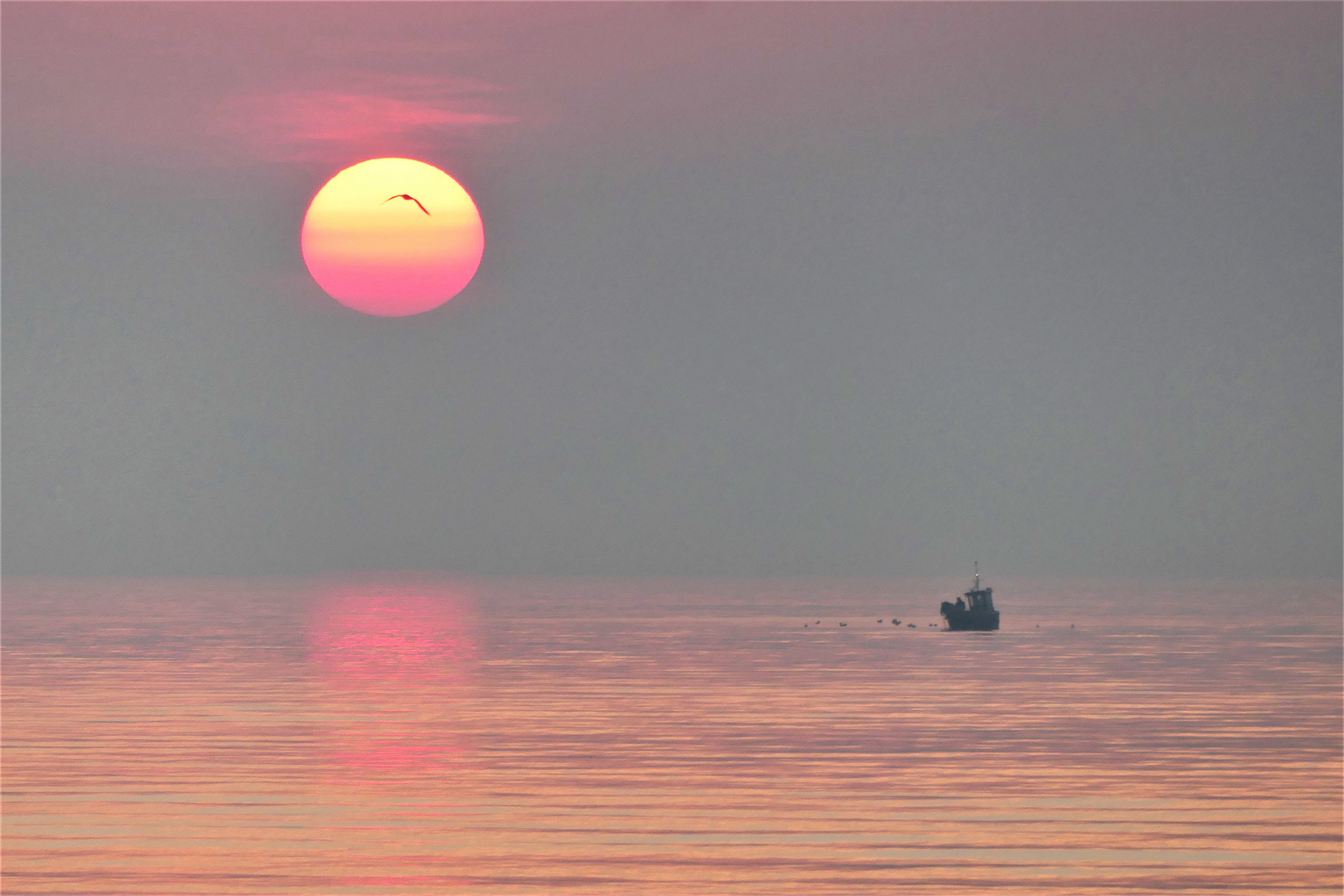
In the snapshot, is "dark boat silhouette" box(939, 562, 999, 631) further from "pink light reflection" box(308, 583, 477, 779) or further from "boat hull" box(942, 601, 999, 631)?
"pink light reflection" box(308, 583, 477, 779)

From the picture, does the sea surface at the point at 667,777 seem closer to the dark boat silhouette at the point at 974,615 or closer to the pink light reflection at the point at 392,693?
the pink light reflection at the point at 392,693

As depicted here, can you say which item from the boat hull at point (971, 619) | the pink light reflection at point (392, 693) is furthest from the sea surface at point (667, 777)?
the boat hull at point (971, 619)

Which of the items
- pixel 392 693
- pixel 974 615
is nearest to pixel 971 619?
pixel 974 615

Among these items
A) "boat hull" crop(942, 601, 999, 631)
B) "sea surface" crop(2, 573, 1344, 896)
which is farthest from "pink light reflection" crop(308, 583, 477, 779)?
"boat hull" crop(942, 601, 999, 631)

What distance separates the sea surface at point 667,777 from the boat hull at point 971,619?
4429 centimetres

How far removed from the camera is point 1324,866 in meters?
24.6

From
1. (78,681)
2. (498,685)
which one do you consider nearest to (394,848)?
(498,685)

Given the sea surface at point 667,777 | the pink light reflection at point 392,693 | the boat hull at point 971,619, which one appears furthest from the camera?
the boat hull at point 971,619

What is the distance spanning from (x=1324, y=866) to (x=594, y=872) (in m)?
11.4

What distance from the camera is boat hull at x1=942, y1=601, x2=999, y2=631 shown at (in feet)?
404

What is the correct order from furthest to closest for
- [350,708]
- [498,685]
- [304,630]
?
1. [304,630]
2. [498,685]
3. [350,708]

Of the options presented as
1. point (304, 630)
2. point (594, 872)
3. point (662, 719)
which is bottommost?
point (594, 872)

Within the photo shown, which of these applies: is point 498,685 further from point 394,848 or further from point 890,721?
point 394,848

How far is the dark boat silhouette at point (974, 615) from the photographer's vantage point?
12344cm
